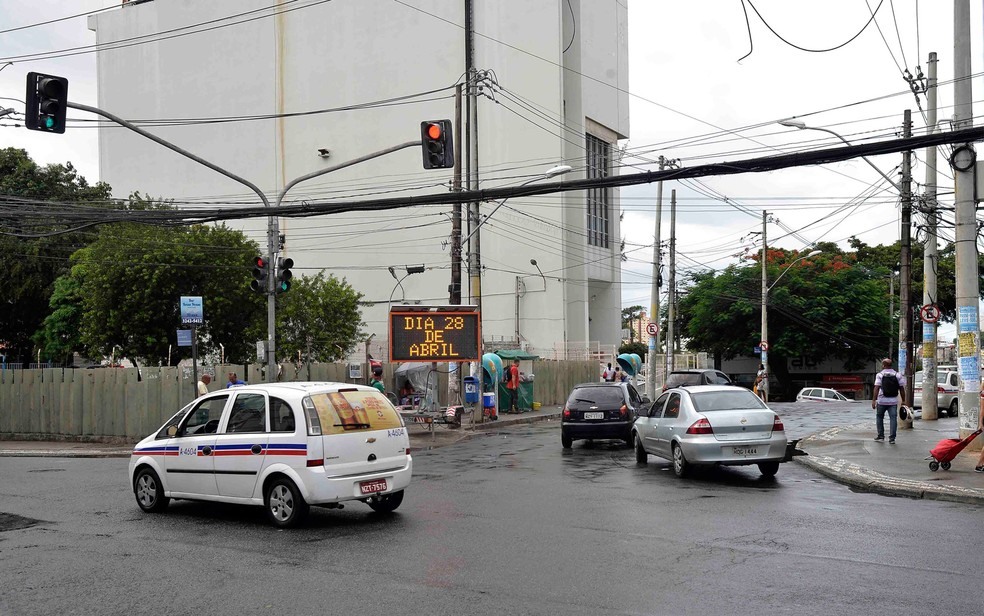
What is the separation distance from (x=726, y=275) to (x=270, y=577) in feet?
192

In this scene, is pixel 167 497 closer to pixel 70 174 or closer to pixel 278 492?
pixel 278 492

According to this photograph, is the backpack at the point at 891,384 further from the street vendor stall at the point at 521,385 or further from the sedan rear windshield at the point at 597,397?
the street vendor stall at the point at 521,385

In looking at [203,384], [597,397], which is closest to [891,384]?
[597,397]

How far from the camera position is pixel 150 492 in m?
12.1

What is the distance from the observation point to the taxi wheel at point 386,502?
37.9 feet

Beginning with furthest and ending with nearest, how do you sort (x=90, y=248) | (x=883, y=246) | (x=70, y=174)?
1. (x=883, y=246)
2. (x=70, y=174)
3. (x=90, y=248)

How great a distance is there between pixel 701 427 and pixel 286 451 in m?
6.99

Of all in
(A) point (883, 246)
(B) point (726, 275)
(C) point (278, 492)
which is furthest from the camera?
(A) point (883, 246)

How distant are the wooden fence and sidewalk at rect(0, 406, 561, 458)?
509mm

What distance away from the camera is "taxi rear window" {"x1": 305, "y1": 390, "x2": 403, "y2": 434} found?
1073 cm

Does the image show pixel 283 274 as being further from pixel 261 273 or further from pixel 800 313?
pixel 800 313

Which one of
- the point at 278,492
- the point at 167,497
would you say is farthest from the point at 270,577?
the point at 167,497

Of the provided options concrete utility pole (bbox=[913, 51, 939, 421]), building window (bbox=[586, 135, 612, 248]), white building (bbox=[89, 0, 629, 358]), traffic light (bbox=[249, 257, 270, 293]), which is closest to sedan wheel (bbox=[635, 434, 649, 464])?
traffic light (bbox=[249, 257, 270, 293])

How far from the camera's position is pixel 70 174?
50.1m
